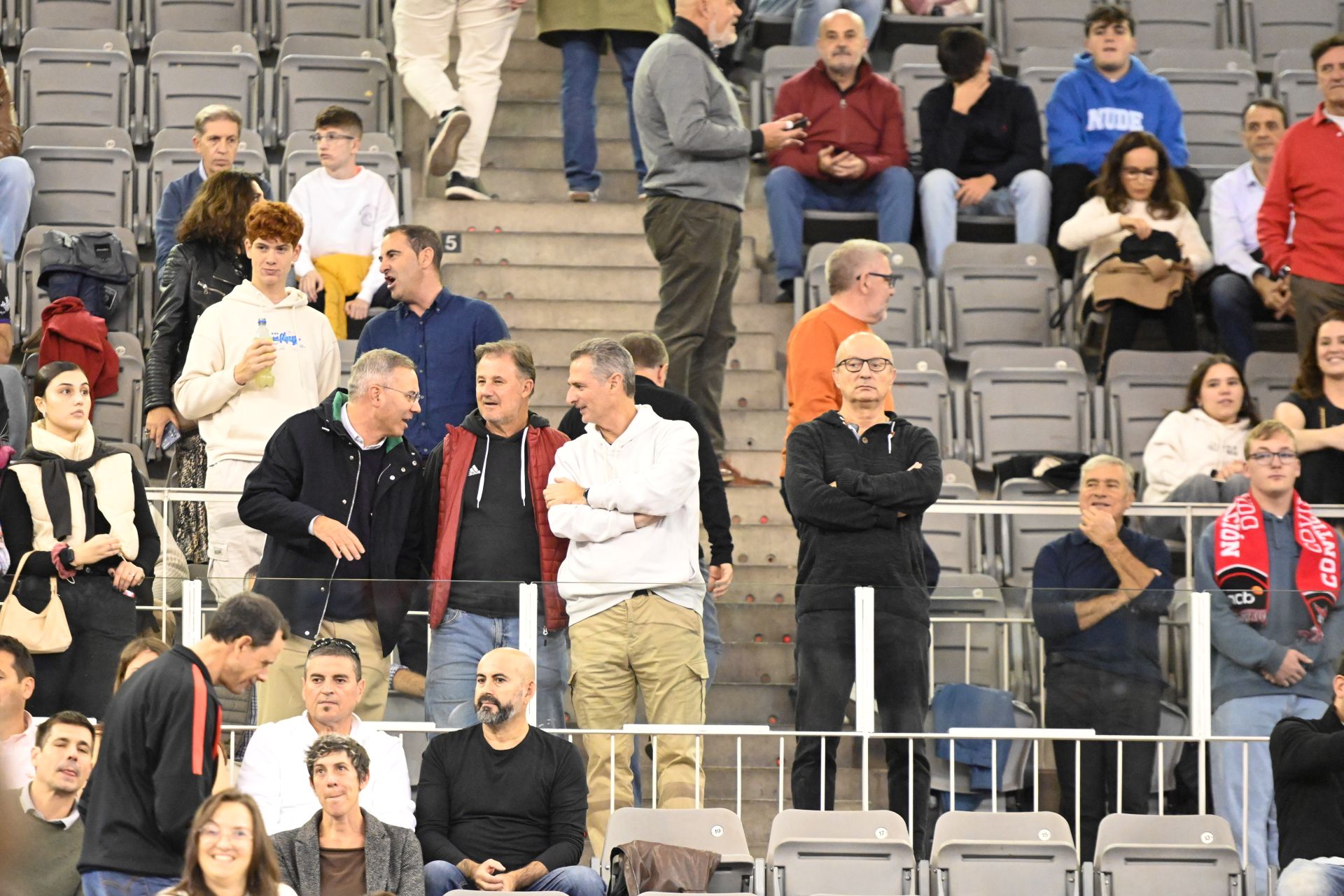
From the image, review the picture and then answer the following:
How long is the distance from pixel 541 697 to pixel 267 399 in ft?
4.78

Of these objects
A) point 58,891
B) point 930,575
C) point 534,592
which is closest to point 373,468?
point 534,592

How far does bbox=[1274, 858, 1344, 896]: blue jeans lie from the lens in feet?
16.9

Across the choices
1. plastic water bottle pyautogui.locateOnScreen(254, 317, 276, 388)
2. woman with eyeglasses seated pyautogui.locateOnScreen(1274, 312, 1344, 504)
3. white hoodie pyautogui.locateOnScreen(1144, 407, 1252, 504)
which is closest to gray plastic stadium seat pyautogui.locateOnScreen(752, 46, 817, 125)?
white hoodie pyautogui.locateOnScreen(1144, 407, 1252, 504)

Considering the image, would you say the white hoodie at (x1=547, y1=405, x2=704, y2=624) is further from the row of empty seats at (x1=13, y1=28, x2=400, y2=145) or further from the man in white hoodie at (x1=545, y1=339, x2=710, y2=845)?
the row of empty seats at (x1=13, y1=28, x2=400, y2=145)

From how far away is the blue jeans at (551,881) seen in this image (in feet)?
16.4

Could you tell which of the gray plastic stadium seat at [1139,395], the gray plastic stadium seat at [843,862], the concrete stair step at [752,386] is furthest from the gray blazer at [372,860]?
the gray plastic stadium seat at [1139,395]

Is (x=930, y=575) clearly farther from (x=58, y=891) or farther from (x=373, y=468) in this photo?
(x=58, y=891)

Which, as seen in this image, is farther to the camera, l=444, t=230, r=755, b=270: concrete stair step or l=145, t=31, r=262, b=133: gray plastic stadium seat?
l=145, t=31, r=262, b=133: gray plastic stadium seat

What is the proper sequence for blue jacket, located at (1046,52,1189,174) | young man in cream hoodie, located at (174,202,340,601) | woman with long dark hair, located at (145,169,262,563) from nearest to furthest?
young man in cream hoodie, located at (174,202,340,601) < woman with long dark hair, located at (145,169,262,563) < blue jacket, located at (1046,52,1189,174)

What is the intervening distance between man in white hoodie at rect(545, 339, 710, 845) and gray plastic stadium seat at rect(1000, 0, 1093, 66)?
5402 mm

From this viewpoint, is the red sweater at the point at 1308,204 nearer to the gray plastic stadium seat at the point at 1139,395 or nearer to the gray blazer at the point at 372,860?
the gray plastic stadium seat at the point at 1139,395

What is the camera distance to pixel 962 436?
7914 mm

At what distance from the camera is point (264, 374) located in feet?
20.3

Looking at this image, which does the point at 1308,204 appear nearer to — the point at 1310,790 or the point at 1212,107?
the point at 1212,107
